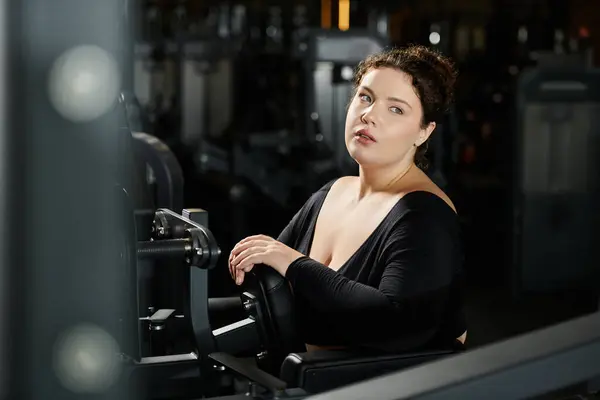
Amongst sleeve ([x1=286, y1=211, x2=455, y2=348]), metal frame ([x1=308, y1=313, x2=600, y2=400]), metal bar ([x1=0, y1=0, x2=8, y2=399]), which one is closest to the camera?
metal bar ([x1=0, y1=0, x2=8, y2=399])

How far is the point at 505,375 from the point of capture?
0.73 metres

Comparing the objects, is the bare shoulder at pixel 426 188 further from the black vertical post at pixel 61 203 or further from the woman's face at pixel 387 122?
the black vertical post at pixel 61 203

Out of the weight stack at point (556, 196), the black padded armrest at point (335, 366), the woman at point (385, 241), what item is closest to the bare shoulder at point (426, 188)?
the woman at point (385, 241)

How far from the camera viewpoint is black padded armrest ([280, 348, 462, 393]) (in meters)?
1.63

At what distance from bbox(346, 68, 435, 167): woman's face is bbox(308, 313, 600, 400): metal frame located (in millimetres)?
1189

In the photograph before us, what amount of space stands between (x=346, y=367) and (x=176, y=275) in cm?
95

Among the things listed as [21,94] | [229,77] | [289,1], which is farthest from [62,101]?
[289,1]

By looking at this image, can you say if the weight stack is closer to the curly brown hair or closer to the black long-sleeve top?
the curly brown hair

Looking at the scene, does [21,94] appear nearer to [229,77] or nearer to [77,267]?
[77,267]

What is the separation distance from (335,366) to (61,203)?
1223mm

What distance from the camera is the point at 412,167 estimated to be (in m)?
1.98

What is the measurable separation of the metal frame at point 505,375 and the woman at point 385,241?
3.29ft

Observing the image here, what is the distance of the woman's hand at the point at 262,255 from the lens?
6.08 ft

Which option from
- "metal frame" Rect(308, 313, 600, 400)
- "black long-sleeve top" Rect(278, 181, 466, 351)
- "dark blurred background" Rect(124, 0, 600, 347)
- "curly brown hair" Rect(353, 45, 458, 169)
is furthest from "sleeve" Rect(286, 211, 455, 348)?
"dark blurred background" Rect(124, 0, 600, 347)
